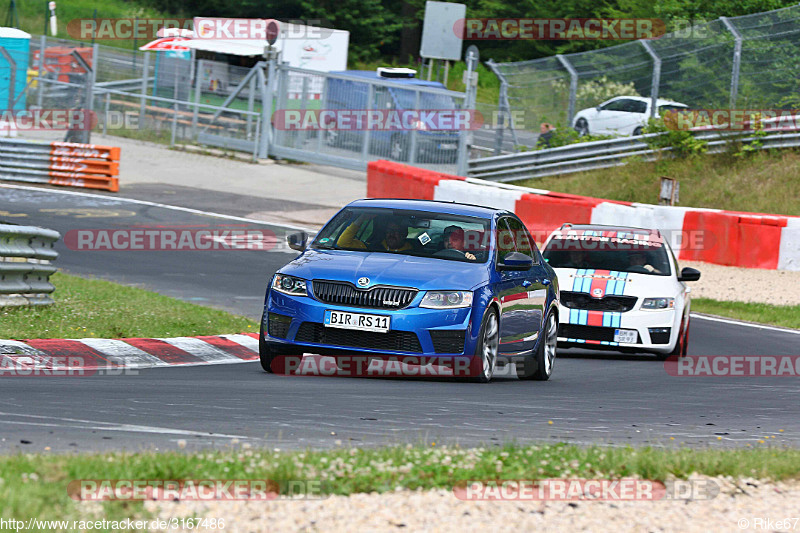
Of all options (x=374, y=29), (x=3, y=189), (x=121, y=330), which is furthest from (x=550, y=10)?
(x=121, y=330)

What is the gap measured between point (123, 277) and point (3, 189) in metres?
10.4

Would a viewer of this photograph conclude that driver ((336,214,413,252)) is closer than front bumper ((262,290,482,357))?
No

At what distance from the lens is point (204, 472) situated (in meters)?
5.24

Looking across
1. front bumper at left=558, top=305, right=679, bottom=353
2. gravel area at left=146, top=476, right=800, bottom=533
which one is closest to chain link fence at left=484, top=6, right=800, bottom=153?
front bumper at left=558, top=305, right=679, bottom=353

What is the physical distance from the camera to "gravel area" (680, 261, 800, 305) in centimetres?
1872

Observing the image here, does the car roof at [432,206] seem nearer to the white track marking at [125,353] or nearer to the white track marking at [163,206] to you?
the white track marking at [125,353]

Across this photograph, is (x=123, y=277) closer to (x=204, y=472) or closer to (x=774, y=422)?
(x=774, y=422)

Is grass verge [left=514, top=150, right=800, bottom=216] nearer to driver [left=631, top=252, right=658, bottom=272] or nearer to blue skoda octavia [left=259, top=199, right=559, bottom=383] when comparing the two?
driver [left=631, top=252, right=658, bottom=272]

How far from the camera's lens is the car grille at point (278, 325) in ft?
31.5

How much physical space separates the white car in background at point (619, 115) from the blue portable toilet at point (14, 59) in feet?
47.9

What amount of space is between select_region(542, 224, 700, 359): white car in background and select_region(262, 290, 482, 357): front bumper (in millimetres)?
4184

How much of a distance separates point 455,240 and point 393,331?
142 cm

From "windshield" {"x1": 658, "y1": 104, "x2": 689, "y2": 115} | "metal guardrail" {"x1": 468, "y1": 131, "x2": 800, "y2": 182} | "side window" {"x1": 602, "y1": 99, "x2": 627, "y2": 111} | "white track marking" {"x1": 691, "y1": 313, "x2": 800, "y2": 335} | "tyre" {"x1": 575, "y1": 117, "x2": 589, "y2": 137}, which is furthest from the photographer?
"tyre" {"x1": 575, "y1": 117, "x2": 589, "y2": 137}

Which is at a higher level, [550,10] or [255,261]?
[550,10]
